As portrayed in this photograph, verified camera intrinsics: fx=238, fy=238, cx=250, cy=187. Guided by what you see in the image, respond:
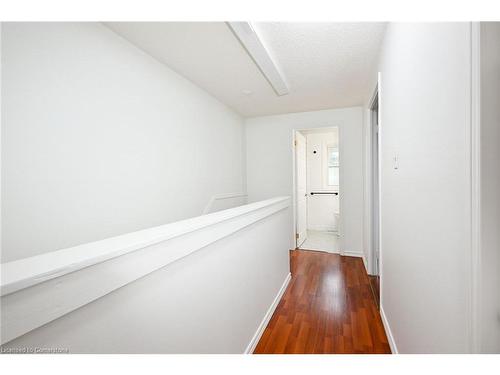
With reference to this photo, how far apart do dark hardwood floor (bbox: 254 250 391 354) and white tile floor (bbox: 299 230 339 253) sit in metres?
0.96

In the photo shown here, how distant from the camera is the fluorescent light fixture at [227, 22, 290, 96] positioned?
1686mm

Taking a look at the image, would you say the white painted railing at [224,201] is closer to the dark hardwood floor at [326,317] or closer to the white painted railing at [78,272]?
the dark hardwood floor at [326,317]

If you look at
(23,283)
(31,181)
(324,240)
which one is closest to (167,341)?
(23,283)

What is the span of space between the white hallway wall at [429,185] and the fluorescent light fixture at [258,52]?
945 mm

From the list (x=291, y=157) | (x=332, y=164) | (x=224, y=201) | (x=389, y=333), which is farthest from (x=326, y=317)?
(x=332, y=164)

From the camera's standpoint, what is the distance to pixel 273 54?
2.20 m

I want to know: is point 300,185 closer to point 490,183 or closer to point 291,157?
point 291,157

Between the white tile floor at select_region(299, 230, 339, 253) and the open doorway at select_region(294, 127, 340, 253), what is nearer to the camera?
the white tile floor at select_region(299, 230, 339, 253)

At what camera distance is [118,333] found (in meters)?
0.66

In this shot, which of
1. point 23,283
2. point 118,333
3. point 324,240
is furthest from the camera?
point 324,240

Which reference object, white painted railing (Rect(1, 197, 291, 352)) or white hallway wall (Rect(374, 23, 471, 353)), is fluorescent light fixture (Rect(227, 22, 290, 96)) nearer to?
white hallway wall (Rect(374, 23, 471, 353))

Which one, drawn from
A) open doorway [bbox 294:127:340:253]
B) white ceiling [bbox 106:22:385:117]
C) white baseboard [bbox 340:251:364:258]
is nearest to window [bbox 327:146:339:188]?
open doorway [bbox 294:127:340:253]
